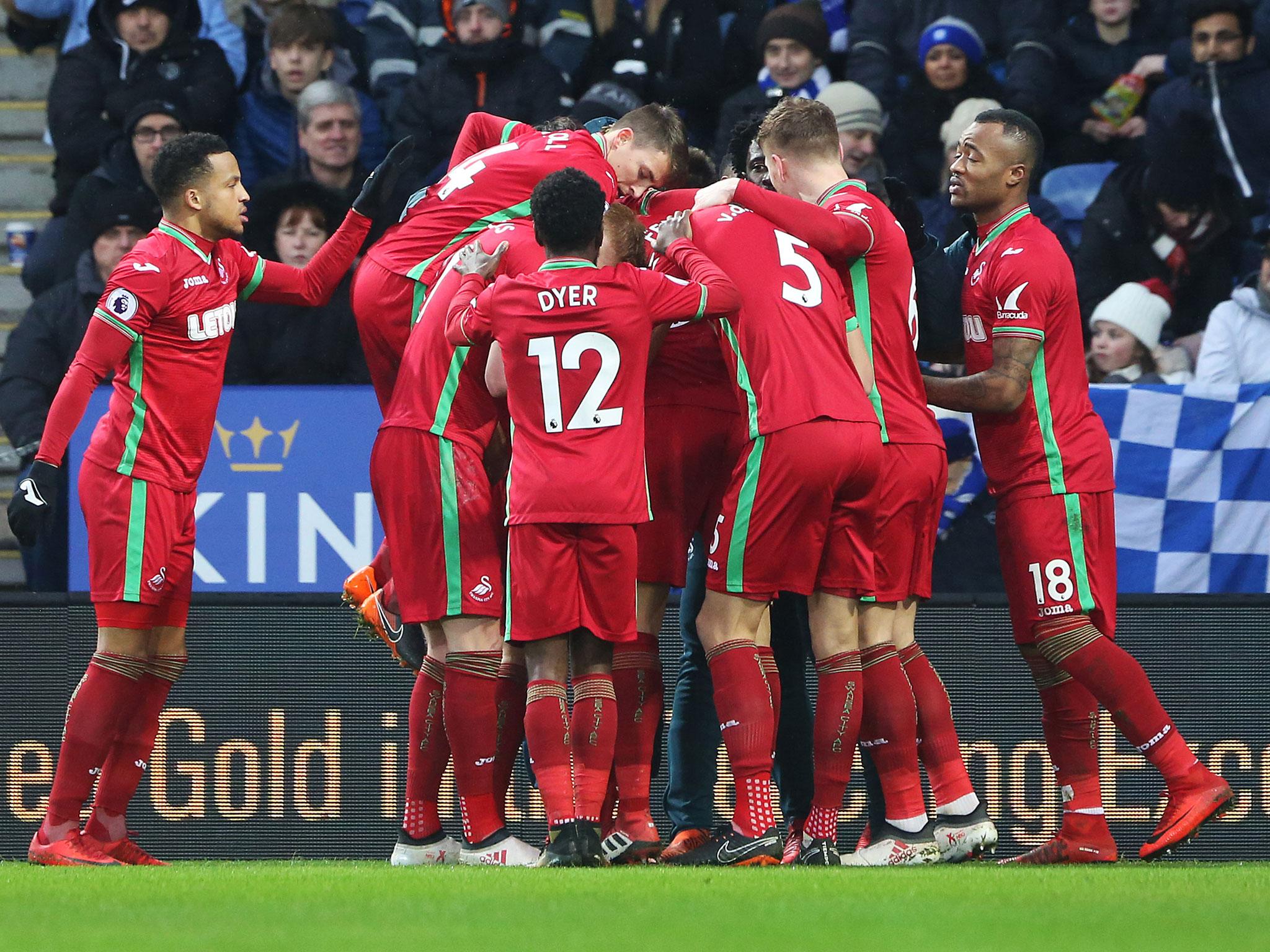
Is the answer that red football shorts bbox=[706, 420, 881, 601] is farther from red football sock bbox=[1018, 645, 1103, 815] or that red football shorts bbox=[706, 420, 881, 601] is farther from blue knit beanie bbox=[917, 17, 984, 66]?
blue knit beanie bbox=[917, 17, 984, 66]

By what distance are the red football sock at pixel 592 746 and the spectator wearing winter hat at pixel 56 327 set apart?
152 inches

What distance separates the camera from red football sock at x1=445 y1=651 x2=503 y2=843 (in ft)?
18.2

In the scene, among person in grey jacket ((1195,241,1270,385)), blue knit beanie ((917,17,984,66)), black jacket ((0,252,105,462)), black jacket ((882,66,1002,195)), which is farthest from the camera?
blue knit beanie ((917,17,984,66))

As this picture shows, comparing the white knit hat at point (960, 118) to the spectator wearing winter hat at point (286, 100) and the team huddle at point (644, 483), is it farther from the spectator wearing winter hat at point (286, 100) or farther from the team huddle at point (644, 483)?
the team huddle at point (644, 483)

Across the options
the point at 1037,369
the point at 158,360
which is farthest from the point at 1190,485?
the point at 158,360

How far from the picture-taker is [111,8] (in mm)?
10047

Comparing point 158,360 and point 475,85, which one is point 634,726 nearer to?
point 158,360

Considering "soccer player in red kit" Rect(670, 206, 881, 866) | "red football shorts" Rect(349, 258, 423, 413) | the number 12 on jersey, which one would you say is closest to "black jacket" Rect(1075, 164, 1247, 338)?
"soccer player in red kit" Rect(670, 206, 881, 866)

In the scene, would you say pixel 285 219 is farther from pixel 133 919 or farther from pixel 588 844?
pixel 133 919

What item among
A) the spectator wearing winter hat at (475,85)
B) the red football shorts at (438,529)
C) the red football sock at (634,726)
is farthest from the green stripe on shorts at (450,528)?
the spectator wearing winter hat at (475,85)

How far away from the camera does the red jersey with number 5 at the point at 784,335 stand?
5.37 m

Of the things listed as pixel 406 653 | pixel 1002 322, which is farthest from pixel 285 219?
pixel 1002 322

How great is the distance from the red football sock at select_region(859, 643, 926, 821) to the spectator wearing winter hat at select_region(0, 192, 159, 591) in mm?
4327

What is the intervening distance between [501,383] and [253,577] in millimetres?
2104
